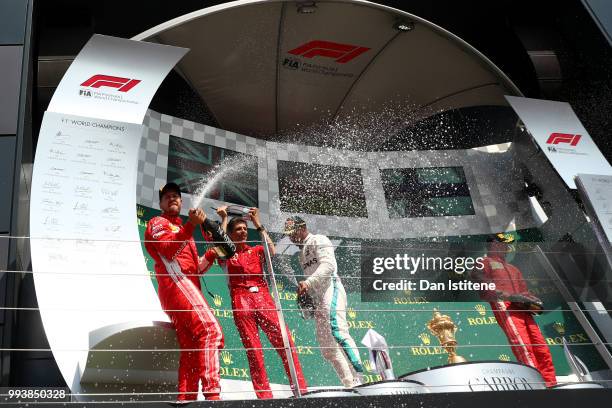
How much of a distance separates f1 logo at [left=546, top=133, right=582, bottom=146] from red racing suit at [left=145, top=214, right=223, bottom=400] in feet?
7.47

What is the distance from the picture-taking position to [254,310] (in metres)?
3.24

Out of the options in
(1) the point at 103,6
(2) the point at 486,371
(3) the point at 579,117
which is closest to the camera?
(2) the point at 486,371

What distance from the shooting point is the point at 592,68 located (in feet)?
17.4

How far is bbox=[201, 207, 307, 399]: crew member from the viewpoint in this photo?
3.30 metres

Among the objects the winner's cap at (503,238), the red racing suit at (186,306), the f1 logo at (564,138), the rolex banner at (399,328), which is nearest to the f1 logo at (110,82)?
the red racing suit at (186,306)

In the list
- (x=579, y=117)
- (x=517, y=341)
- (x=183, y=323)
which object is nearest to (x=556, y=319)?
(x=517, y=341)

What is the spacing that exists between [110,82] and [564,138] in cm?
252

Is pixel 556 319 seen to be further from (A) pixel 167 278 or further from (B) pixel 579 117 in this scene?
(B) pixel 579 117

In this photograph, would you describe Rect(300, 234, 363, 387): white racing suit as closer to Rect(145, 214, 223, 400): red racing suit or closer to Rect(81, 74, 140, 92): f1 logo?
Rect(145, 214, 223, 400): red racing suit

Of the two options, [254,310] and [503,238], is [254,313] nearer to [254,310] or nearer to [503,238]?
[254,310]

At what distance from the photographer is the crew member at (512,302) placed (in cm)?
340

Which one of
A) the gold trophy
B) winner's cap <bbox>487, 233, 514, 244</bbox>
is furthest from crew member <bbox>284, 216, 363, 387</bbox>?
winner's cap <bbox>487, 233, 514, 244</bbox>

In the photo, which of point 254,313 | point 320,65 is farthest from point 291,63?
point 254,313

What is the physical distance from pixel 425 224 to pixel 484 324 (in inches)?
86.3
